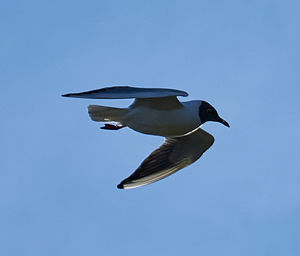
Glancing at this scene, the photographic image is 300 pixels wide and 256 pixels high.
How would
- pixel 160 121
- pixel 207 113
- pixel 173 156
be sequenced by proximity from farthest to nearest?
1. pixel 173 156
2. pixel 207 113
3. pixel 160 121

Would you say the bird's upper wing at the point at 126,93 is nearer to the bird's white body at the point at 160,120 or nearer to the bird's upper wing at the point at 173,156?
the bird's white body at the point at 160,120

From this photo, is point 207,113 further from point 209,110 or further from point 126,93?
point 126,93

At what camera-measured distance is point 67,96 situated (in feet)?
27.4

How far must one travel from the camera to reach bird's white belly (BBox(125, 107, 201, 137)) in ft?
32.3

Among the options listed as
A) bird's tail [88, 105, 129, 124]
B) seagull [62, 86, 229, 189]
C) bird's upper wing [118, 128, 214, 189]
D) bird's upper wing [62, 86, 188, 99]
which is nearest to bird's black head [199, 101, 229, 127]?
seagull [62, 86, 229, 189]

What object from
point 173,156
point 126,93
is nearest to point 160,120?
point 126,93

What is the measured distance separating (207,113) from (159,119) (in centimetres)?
70

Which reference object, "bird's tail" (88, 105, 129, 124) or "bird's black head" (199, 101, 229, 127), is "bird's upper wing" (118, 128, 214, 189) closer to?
"bird's black head" (199, 101, 229, 127)

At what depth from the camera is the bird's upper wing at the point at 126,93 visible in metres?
8.58

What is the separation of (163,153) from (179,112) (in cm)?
114

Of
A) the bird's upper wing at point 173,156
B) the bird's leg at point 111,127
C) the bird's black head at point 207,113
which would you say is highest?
the bird's black head at point 207,113

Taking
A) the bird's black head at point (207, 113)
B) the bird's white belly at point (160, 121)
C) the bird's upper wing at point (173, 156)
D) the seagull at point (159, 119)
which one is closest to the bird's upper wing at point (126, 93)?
the seagull at point (159, 119)

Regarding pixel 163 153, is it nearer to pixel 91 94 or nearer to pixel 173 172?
pixel 173 172

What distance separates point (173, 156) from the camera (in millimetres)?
10914
